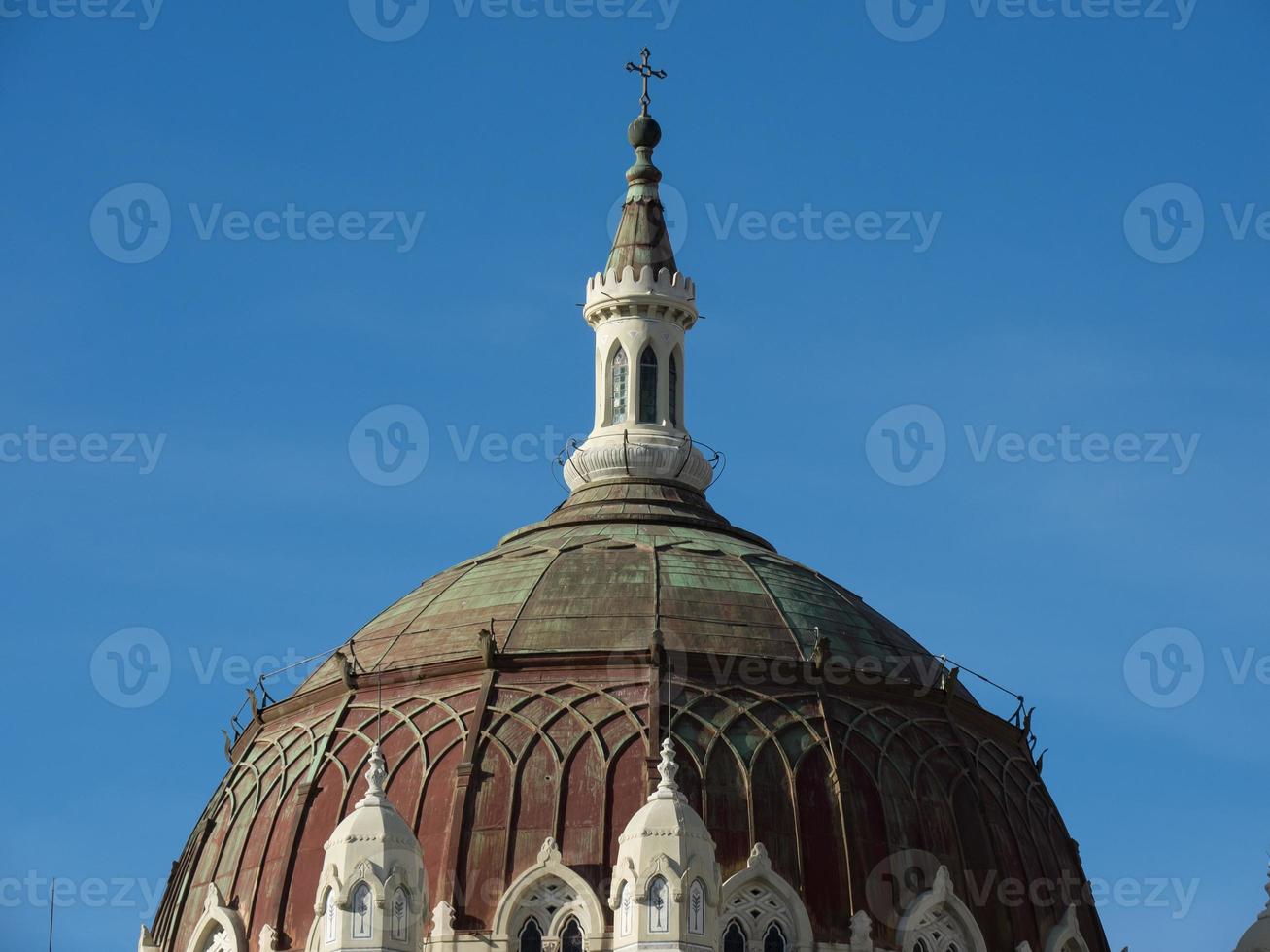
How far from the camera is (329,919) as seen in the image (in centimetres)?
8000

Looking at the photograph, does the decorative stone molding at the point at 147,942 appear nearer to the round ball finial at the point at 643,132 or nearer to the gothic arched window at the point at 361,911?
the gothic arched window at the point at 361,911

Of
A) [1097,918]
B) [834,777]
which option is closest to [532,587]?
[834,777]

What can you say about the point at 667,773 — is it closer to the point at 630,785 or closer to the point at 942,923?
the point at 630,785

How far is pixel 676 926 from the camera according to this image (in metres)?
78.6

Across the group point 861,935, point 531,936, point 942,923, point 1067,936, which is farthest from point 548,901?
point 1067,936

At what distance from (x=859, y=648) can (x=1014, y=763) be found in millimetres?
5818

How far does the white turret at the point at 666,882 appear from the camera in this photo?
7881 cm

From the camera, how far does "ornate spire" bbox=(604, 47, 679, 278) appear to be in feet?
335

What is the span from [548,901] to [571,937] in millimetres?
1070

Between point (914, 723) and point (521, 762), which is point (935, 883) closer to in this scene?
point (914, 723)

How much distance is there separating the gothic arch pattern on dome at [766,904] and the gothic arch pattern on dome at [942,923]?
9.87 feet

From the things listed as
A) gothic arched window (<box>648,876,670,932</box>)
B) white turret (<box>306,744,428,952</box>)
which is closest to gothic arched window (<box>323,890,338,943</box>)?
white turret (<box>306,744,428,952</box>)

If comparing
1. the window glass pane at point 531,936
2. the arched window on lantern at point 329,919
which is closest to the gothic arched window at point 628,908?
the window glass pane at point 531,936

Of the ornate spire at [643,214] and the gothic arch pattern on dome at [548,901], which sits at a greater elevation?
the ornate spire at [643,214]
